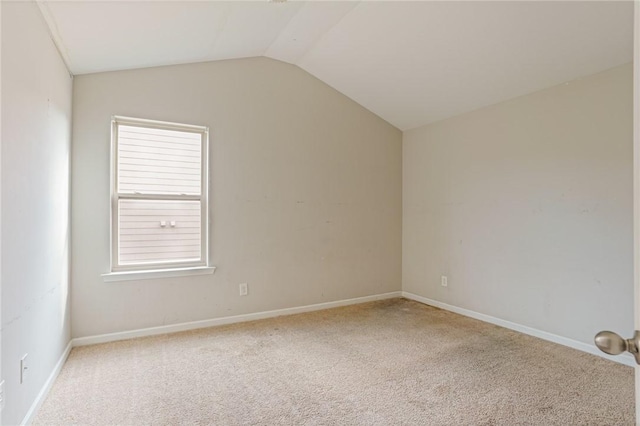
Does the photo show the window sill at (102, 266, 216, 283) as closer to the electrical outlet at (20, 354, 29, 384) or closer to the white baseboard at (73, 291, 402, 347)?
the white baseboard at (73, 291, 402, 347)

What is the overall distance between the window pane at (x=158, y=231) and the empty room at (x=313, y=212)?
19 mm

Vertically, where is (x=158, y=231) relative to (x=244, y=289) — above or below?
above

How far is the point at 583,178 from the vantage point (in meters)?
2.94

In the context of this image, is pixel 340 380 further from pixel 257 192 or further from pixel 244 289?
pixel 257 192

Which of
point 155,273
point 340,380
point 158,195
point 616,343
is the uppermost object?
point 158,195

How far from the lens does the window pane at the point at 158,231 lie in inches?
126

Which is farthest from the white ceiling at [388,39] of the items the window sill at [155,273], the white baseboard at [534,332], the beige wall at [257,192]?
the white baseboard at [534,332]

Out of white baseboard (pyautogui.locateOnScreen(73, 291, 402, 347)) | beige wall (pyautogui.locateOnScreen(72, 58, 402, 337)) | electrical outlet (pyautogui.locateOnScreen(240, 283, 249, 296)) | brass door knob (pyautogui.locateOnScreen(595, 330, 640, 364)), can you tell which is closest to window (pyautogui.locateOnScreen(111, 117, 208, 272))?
beige wall (pyautogui.locateOnScreen(72, 58, 402, 337))

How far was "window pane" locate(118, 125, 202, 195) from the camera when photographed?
3201 millimetres

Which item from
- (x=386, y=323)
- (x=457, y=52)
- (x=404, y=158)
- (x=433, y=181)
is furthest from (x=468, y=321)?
(x=457, y=52)

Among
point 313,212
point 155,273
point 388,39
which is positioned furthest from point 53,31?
point 313,212

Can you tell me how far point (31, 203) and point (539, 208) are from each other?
388 centimetres

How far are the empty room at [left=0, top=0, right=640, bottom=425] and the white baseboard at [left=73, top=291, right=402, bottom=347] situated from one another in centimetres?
2

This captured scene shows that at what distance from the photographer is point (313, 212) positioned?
417 cm
